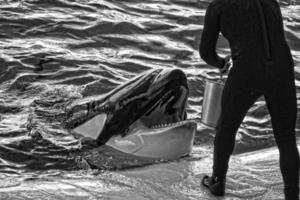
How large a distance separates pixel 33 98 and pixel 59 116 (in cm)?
75

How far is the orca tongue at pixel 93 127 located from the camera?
6.91 meters

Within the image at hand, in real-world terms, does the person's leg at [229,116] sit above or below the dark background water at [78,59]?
above

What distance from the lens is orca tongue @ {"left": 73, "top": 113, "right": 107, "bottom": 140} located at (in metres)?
6.91

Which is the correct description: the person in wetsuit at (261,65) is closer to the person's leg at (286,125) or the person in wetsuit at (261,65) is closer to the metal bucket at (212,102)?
the person's leg at (286,125)

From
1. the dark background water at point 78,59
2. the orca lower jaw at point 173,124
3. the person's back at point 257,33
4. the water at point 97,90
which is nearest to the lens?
the person's back at point 257,33

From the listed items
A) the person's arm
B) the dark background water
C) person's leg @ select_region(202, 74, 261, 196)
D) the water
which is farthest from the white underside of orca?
the person's arm

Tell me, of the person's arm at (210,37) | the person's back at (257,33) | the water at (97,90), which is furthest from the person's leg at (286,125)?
the water at (97,90)

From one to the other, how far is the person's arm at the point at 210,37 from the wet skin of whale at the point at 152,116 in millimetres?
1347

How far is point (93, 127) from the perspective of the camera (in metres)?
7.06

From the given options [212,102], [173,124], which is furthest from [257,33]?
[173,124]

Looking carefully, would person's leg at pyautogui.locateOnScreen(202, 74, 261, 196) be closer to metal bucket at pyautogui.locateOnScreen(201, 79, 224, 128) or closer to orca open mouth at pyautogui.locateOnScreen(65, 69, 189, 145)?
metal bucket at pyautogui.locateOnScreen(201, 79, 224, 128)

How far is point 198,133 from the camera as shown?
8094 mm

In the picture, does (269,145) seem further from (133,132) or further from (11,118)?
(11,118)

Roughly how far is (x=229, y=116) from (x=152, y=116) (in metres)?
1.67
